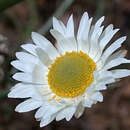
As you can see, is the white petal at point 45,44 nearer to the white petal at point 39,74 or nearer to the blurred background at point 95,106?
the white petal at point 39,74

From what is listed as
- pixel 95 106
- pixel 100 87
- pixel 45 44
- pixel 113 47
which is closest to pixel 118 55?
pixel 113 47

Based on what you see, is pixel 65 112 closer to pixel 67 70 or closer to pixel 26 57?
pixel 67 70

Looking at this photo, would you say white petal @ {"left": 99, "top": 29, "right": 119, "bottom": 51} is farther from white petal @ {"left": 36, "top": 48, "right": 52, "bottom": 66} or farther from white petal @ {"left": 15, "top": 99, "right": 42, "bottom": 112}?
white petal @ {"left": 15, "top": 99, "right": 42, "bottom": 112}

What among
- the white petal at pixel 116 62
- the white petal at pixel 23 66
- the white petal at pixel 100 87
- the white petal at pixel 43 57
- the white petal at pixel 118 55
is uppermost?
the white petal at pixel 43 57

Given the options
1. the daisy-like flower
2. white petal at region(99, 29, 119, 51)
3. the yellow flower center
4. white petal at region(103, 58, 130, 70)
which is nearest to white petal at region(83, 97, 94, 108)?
the daisy-like flower

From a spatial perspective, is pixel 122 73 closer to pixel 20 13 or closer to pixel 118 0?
pixel 118 0

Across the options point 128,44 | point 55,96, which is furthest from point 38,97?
point 128,44

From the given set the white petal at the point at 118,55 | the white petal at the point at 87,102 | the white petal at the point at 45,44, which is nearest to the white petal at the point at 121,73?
the white petal at the point at 118,55
